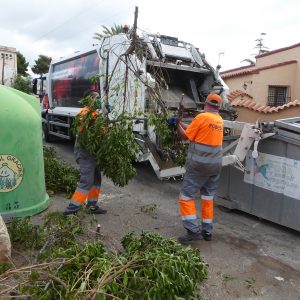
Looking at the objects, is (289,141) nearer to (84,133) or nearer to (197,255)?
(197,255)

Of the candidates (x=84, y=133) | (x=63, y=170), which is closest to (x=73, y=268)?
(x=84, y=133)

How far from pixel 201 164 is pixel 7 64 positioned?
26.9 m

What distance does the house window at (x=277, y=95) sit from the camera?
37.4ft

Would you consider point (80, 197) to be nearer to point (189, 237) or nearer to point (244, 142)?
point (189, 237)

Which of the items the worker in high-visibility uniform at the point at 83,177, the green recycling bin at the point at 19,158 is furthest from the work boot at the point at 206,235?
the green recycling bin at the point at 19,158

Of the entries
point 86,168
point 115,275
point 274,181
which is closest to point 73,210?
point 86,168

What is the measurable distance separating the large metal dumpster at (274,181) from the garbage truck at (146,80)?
1.31 m

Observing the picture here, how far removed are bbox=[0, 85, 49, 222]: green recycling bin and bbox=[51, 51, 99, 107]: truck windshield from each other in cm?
353

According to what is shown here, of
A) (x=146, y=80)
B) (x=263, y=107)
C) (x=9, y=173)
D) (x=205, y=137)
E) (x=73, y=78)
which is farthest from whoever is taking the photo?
(x=73, y=78)

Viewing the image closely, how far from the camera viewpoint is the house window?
1141cm

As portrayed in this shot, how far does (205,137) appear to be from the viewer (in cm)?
416

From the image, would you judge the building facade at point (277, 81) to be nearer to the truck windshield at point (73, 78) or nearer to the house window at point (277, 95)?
the house window at point (277, 95)

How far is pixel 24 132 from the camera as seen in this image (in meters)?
4.45

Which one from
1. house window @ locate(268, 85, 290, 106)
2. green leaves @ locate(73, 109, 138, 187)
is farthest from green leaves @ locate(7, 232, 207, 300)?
house window @ locate(268, 85, 290, 106)
